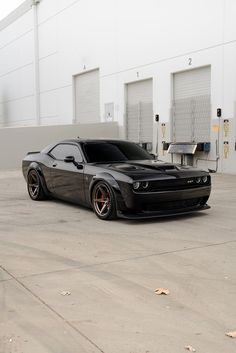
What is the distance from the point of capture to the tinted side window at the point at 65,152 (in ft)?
29.0

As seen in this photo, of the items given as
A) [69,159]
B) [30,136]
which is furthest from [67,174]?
[30,136]

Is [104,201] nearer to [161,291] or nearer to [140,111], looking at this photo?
[161,291]

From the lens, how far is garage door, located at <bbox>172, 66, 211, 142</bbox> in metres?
17.2

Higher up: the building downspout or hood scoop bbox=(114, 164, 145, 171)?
the building downspout

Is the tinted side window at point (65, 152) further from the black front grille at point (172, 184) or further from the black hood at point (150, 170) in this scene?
the black front grille at point (172, 184)

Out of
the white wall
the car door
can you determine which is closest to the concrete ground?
the car door

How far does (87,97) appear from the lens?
25234 millimetres

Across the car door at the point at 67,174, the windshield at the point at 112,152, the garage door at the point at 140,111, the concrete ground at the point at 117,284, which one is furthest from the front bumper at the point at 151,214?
the garage door at the point at 140,111

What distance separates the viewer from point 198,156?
17.5m

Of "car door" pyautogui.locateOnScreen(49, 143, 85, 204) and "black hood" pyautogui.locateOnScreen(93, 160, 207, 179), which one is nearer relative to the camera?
"black hood" pyautogui.locateOnScreen(93, 160, 207, 179)

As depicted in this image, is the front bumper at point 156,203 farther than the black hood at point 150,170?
No

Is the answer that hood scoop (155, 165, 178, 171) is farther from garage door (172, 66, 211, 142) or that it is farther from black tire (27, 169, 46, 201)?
garage door (172, 66, 211, 142)

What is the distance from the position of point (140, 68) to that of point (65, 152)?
12086 millimetres

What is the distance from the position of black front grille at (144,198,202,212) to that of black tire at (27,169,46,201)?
3203mm
